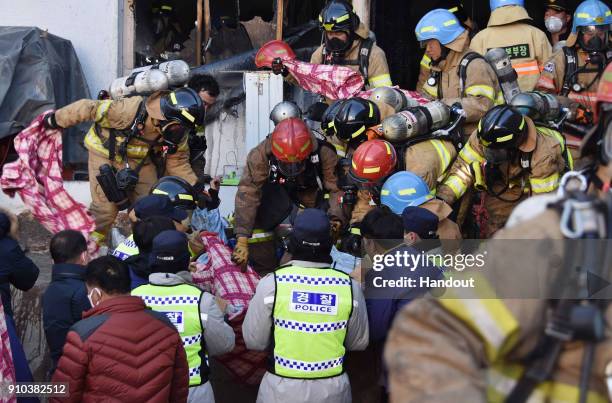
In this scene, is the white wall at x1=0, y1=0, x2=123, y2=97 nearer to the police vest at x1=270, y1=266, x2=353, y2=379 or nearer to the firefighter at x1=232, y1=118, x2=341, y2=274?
the firefighter at x1=232, y1=118, x2=341, y2=274

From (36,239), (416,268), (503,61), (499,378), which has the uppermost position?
(503,61)

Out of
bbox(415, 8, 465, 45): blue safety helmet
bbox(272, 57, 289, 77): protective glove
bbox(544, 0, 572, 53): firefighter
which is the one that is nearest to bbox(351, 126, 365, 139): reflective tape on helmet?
bbox(415, 8, 465, 45): blue safety helmet

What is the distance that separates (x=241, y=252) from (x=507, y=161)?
6.44 ft

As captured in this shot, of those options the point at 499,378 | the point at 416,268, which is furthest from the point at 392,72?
the point at 499,378

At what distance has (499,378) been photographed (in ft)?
6.75

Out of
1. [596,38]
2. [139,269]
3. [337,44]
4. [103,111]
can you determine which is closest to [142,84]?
[103,111]

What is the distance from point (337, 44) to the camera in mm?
7953

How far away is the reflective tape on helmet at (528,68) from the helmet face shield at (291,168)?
262 cm

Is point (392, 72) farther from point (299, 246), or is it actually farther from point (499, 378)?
point (499, 378)

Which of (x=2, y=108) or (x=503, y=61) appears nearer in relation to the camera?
(x=503, y=61)

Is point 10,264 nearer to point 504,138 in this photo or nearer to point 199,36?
point 504,138

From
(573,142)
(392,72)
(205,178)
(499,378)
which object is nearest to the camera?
(499,378)

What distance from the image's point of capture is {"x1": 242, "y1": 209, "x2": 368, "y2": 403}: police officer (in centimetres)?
453

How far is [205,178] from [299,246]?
3.70 m
